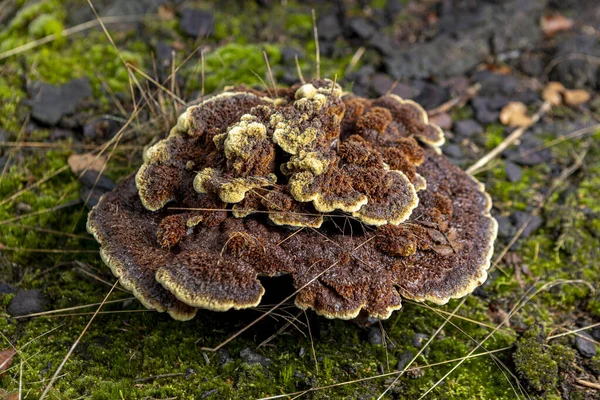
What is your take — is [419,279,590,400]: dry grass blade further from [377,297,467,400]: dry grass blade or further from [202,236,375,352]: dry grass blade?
[202,236,375,352]: dry grass blade

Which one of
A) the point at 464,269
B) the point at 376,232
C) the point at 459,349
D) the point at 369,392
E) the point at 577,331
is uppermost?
the point at 376,232

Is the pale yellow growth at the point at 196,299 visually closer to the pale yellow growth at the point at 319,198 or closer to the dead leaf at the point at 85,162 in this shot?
the pale yellow growth at the point at 319,198

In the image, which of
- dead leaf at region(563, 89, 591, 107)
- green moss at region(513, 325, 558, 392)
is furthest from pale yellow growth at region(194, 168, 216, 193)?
dead leaf at region(563, 89, 591, 107)

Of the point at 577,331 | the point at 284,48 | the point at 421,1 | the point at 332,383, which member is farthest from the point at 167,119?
the point at 421,1

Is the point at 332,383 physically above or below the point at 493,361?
above

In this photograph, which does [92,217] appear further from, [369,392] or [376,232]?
[369,392]

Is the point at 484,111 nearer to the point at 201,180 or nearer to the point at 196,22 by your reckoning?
the point at 196,22

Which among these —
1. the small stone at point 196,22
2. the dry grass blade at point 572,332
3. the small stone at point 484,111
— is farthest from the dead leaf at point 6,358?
the small stone at point 484,111

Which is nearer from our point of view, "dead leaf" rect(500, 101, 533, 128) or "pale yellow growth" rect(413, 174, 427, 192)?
"pale yellow growth" rect(413, 174, 427, 192)
